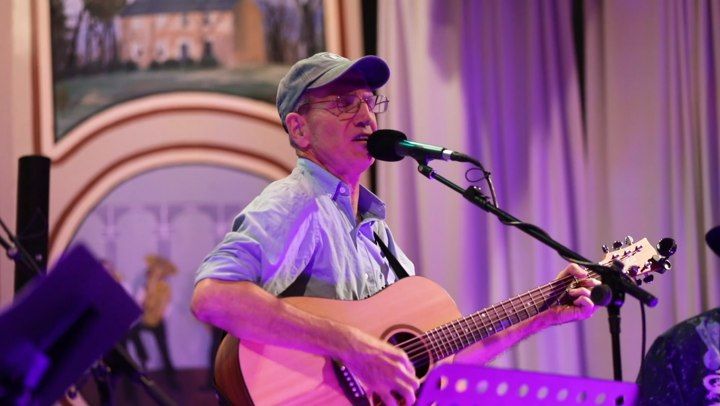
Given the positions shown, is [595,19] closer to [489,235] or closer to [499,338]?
[489,235]

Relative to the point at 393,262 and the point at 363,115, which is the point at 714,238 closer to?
the point at 393,262

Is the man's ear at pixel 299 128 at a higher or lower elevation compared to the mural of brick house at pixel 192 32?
lower

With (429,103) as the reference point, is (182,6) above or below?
above

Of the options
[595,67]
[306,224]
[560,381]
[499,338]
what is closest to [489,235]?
[595,67]

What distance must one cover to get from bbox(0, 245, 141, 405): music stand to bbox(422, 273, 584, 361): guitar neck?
47.9 inches

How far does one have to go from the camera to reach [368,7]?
4.97m

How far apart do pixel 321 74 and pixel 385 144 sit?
34 centimetres

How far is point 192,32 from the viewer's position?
185 inches

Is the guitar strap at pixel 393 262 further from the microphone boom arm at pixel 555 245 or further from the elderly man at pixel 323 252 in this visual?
the microphone boom arm at pixel 555 245

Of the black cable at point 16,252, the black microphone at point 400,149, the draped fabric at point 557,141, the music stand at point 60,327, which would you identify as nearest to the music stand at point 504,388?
the black microphone at point 400,149

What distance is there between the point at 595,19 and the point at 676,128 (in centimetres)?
77

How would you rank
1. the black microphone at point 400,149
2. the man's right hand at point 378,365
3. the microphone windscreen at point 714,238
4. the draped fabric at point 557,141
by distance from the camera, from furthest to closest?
the draped fabric at point 557,141
the microphone windscreen at point 714,238
the black microphone at point 400,149
the man's right hand at point 378,365

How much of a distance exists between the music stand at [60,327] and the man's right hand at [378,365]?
91 cm

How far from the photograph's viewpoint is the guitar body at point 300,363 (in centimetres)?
240
